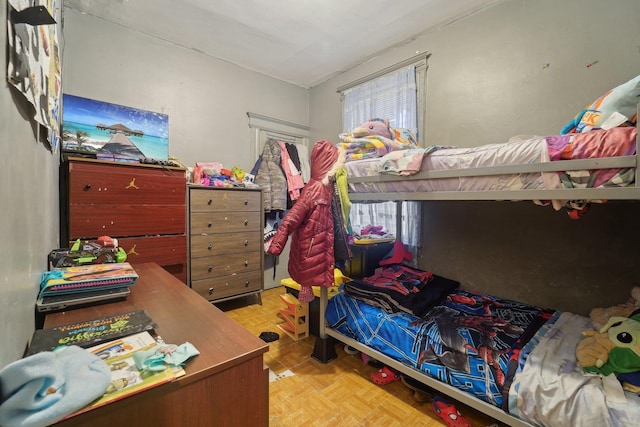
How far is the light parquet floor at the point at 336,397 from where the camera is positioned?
4.57 ft

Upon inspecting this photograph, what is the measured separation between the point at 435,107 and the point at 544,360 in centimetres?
210

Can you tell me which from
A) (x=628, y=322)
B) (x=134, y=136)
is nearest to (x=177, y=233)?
(x=134, y=136)

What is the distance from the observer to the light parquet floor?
1393 mm

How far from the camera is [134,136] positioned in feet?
8.07

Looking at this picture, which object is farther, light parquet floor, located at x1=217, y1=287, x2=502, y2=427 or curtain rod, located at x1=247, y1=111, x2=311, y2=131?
curtain rod, located at x1=247, y1=111, x2=311, y2=131

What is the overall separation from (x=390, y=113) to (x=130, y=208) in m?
2.52

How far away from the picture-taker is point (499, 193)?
4.16 ft

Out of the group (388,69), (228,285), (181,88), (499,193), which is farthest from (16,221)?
(388,69)

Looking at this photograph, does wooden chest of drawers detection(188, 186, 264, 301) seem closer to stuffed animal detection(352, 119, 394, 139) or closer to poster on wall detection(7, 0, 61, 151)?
stuffed animal detection(352, 119, 394, 139)

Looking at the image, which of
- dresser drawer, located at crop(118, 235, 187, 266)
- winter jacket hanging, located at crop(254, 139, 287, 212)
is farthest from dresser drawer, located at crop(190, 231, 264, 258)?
winter jacket hanging, located at crop(254, 139, 287, 212)

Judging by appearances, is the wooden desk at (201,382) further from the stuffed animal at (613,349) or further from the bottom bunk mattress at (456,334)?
the stuffed animal at (613,349)

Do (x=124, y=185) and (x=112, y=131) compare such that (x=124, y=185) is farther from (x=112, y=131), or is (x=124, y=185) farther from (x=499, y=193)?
(x=499, y=193)

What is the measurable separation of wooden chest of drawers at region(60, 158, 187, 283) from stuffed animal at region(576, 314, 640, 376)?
262 centimetres

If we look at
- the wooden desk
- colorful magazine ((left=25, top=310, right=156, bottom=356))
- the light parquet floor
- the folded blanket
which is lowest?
the light parquet floor
